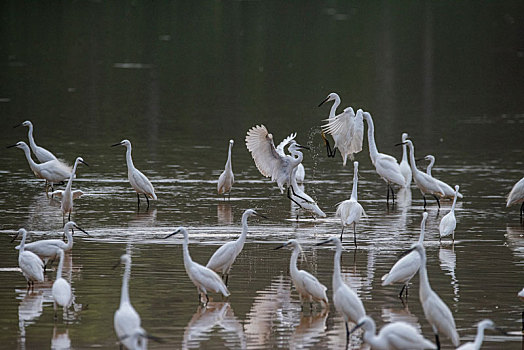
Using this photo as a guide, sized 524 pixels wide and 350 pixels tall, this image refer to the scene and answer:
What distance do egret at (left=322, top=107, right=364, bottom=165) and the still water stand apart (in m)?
1.11

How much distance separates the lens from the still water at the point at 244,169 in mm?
11734

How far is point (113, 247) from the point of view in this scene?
48.7ft

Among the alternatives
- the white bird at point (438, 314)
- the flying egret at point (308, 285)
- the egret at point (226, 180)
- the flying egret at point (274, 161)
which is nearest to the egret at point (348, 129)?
the flying egret at point (274, 161)

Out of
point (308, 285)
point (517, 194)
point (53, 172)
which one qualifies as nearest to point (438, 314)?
point (308, 285)

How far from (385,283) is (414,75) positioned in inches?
1364

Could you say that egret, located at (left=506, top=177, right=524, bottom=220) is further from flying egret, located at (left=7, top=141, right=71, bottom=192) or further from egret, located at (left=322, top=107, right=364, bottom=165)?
flying egret, located at (left=7, top=141, right=71, bottom=192)

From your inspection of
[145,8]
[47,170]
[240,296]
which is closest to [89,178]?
[47,170]

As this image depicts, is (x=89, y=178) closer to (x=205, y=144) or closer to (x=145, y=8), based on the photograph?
(x=205, y=144)

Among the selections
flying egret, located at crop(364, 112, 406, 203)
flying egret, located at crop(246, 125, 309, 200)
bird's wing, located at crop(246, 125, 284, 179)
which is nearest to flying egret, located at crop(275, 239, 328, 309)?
bird's wing, located at crop(246, 125, 284, 179)

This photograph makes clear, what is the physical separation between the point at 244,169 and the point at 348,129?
186 inches

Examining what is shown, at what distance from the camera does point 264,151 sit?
18.3m

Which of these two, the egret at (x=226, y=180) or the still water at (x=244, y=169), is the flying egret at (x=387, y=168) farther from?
the egret at (x=226, y=180)

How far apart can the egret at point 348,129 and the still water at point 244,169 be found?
1.11m

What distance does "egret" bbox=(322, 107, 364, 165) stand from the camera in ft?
61.3
